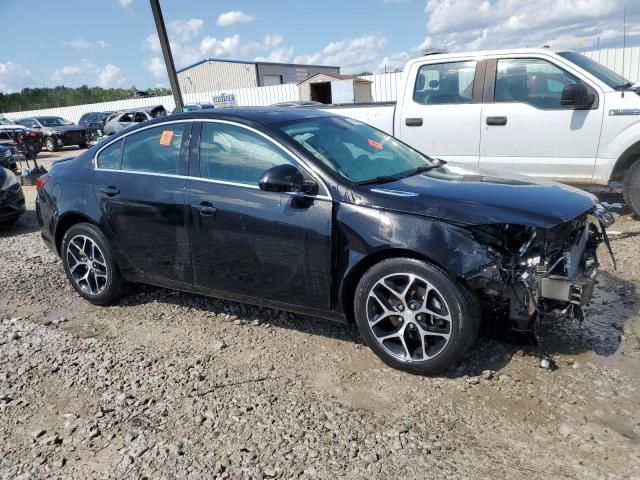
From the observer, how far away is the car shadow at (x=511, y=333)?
344 cm

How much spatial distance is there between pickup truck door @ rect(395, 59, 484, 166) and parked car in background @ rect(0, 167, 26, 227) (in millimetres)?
5759

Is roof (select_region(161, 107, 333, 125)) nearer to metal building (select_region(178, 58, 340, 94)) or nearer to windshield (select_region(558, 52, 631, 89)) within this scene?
windshield (select_region(558, 52, 631, 89))

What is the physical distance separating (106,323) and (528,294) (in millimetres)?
3283

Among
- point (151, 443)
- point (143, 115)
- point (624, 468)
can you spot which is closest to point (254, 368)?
point (151, 443)

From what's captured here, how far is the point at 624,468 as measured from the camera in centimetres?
241

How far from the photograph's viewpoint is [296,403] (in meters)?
3.08

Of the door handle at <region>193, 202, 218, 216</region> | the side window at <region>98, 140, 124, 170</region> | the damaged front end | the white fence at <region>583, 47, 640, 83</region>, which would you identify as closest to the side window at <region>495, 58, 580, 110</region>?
the damaged front end

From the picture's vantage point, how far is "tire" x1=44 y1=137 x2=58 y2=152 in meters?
23.3

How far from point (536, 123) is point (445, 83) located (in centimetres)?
126

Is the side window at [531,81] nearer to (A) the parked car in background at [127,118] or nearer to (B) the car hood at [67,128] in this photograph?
(A) the parked car in background at [127,118]

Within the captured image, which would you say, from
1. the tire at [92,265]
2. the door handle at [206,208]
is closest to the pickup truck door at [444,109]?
the door handle at [206,208]

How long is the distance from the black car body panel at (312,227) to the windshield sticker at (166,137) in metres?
0.09

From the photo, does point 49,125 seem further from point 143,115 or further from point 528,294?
point 528,294

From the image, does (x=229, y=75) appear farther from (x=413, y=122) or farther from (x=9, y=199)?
(x=413, y=122)
